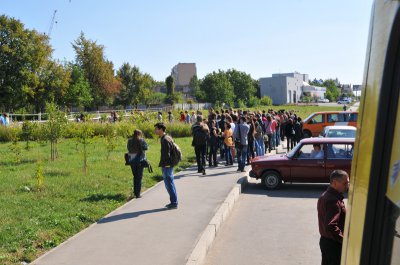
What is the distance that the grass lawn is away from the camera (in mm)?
7281

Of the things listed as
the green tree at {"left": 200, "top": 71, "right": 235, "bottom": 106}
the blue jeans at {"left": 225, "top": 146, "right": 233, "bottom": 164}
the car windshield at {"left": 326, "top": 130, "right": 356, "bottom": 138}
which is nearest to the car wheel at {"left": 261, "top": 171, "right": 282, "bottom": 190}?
the blue jeans at {"left": 225, "top": 146, "right": 233, "bottom": 164}

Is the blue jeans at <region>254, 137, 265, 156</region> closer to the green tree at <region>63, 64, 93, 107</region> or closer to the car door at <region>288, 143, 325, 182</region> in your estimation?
the car door at <region>288, 143, 325, 182</region>

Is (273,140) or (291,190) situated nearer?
(291,190)

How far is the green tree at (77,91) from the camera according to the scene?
56741 mm

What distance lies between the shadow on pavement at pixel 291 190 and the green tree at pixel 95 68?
56.7 meters

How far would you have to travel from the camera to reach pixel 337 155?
11930mm

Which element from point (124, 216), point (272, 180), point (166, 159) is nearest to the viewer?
point (124, 216)

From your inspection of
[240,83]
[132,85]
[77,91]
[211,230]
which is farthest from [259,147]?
[240,83]

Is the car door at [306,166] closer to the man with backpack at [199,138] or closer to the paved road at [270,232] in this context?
the paved road at [270,232]

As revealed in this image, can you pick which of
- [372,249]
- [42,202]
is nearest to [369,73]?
[372,249]

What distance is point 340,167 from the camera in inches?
464

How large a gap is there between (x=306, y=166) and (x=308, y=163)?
0.32 feet

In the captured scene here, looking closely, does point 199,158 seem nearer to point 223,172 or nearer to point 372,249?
point 223,172

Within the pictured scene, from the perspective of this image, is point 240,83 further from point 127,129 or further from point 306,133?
point 127,129
